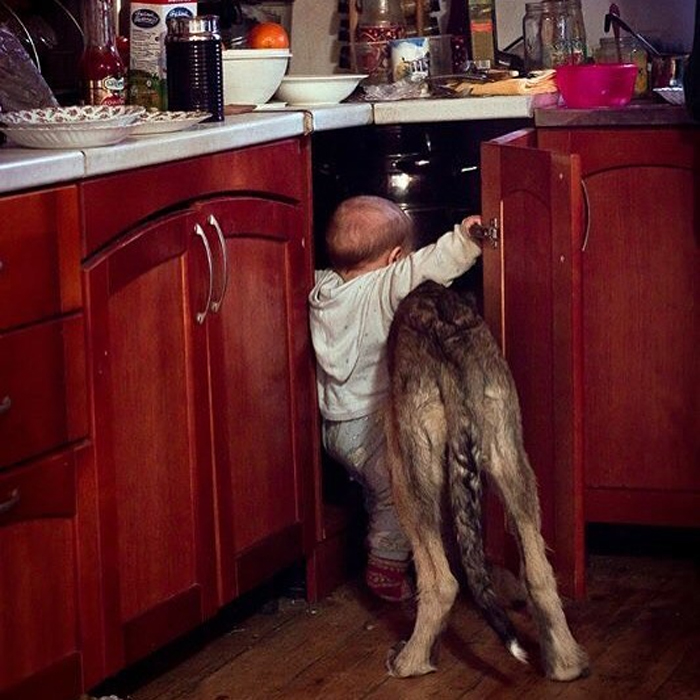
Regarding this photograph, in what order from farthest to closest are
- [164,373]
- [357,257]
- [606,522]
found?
[606,522]
[357,257]
[164,373]

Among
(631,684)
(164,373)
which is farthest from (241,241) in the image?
(631,684)

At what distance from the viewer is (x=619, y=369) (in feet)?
10.6

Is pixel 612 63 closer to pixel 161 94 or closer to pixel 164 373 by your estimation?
pixel 161 94

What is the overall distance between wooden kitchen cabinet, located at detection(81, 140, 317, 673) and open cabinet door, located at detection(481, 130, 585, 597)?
0.37m

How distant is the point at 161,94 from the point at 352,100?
0.57m

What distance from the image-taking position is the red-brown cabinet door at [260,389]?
108 inches

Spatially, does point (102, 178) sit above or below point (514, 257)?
above

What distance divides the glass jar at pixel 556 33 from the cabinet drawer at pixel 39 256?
153 centimetres

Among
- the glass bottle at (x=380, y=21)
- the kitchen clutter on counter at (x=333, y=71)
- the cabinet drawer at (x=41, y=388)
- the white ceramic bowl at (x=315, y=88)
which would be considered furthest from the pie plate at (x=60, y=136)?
the glass bottle at (x=380, y=21)

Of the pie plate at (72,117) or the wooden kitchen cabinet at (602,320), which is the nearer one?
the pie plate at (72,117)

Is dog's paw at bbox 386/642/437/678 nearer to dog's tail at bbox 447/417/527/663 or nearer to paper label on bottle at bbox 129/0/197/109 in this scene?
dog's tail at bbox 447/417/527/663

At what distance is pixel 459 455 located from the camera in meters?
2.63

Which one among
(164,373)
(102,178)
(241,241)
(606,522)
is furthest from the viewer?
(606,522)

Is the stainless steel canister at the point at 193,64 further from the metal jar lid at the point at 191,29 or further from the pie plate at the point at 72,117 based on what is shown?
the pie plate at the point at 72,117
